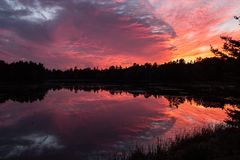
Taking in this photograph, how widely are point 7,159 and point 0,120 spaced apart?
1780 centimetres

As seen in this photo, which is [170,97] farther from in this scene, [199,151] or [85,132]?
[199,151]

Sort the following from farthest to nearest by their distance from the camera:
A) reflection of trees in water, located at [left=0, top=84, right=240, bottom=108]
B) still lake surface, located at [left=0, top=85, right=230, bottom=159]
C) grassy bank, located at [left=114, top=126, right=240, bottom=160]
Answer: reflection of trees in water, located at [left=0, top=84, right=240, bottom=108] < still lake surface, located at [left=0, top=85, right=230, bottom=159] < grassy bank, located at [left=114, top=126, right=240, bottom=160]

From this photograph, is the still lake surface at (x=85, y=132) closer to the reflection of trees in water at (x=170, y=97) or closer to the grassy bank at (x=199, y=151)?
the grassy bank at (x=199, y=151)

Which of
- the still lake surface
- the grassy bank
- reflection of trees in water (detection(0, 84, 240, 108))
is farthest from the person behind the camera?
reflection of trees in water (detection(0, 84, 240, 108))

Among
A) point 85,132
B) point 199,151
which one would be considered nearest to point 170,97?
point 85,132

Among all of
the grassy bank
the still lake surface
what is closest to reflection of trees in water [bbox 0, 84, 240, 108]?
the still lake surface

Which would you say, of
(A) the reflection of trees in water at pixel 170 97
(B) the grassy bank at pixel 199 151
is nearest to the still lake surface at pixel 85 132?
(B) the grassy bank at pixel 199 151

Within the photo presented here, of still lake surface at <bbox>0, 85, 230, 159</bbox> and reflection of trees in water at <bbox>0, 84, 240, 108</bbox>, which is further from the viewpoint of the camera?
reflection of trees in water at <bbox>0, 84, 240, 108</bbox>

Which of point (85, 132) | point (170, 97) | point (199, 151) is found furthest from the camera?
point (170, 97)

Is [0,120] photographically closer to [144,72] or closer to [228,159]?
[228,159]

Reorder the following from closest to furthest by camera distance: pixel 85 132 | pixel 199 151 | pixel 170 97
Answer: pixel 199 151
pixel 85 132
pixel 170 97

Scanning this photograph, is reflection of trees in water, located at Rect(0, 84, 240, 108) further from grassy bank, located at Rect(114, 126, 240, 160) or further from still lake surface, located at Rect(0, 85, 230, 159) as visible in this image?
grassy bank, located at Rect(114, 126, 240, 160)

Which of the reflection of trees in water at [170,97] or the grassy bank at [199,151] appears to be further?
the reflection of trees in water at [170,97]

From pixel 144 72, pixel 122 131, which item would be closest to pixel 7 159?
pixel 122 131
